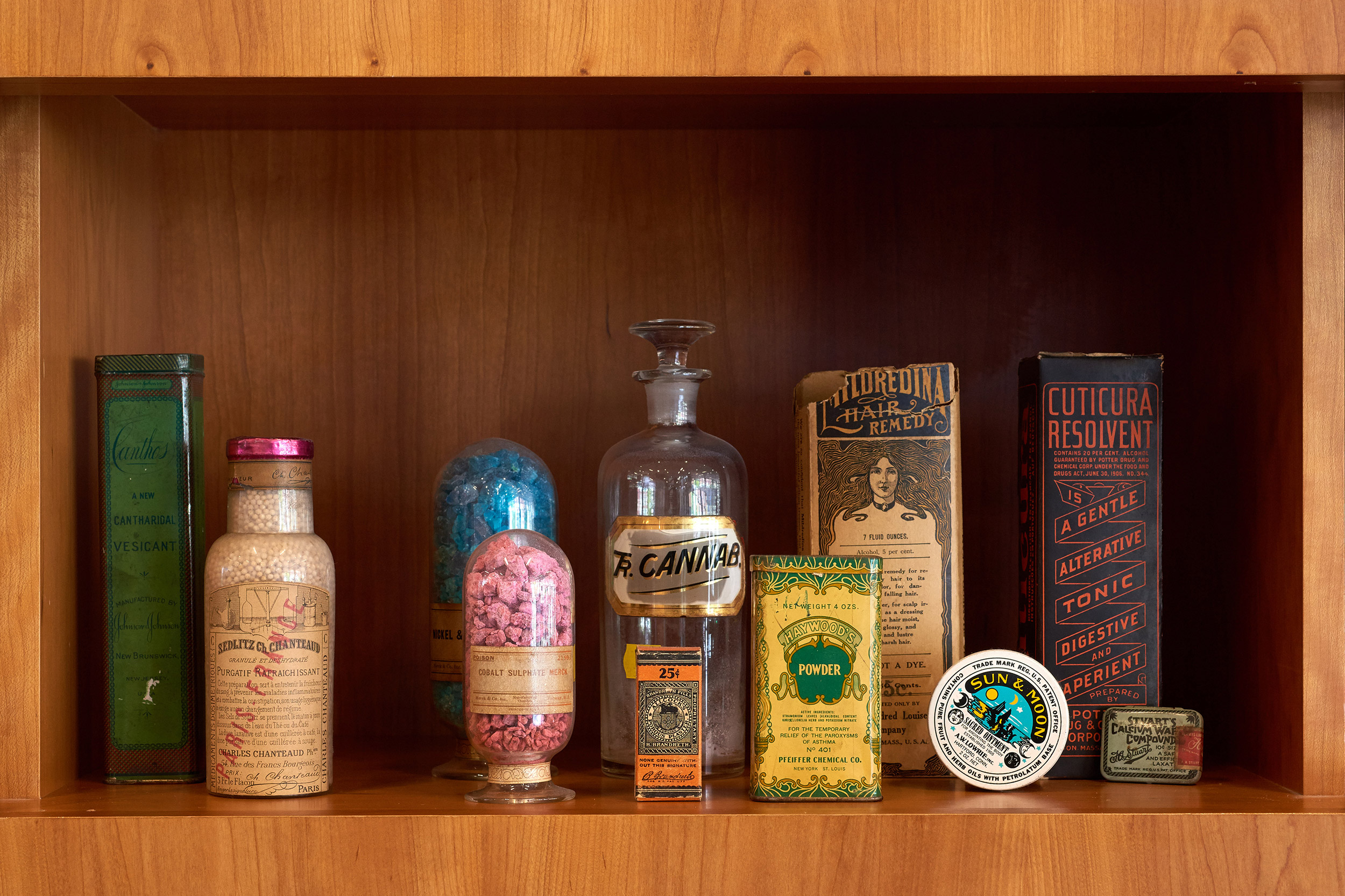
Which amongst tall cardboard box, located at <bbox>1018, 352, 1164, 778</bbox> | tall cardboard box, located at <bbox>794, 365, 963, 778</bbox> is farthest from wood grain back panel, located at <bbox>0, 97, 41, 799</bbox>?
tall cardboard box, located at <bbox>1018, 352, 1164, 778</bbox>

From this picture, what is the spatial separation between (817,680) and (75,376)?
607 millimetres

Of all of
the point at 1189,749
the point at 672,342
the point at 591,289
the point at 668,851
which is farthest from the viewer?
the point at 591,289

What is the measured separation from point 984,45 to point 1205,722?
651mm

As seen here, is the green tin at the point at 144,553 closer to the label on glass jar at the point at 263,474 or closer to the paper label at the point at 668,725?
the label on glass jar at the point at 263,474

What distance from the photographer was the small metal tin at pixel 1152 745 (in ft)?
2.93

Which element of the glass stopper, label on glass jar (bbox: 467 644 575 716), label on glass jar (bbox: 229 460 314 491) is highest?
the glass stopper

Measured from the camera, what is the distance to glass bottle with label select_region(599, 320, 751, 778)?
2.95 feet

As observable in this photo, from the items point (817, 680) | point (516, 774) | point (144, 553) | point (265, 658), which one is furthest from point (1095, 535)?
point (144, 553)

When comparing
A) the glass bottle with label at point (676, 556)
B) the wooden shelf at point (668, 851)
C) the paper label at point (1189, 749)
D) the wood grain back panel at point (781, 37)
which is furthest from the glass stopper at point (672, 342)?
the paper label at point (1189, 749)

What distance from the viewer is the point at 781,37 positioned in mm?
785

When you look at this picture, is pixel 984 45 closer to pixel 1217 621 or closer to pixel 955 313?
pixel 955 313

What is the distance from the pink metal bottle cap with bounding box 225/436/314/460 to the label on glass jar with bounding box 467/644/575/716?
8.0 inches

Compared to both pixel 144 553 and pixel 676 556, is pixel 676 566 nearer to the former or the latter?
pixel 676 556

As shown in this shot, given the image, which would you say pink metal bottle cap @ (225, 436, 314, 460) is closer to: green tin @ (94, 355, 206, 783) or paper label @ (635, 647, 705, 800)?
green tin @ (94, 355, 206, 783)
